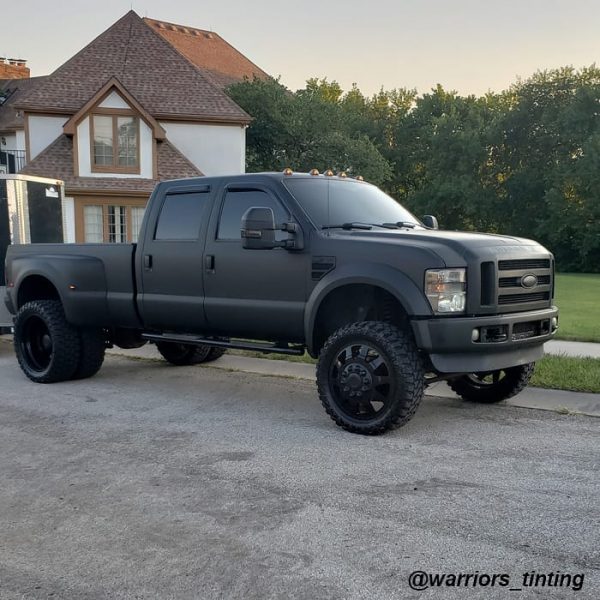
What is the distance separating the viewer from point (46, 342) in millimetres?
8562

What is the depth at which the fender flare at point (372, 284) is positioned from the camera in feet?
18.6

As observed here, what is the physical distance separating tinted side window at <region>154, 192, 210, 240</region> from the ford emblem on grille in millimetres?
3073

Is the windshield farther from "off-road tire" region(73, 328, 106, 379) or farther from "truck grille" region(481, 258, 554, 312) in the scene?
"off-road tire" region(73, 328, 106, 379)

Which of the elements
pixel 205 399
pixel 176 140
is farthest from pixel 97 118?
pixel 205 399

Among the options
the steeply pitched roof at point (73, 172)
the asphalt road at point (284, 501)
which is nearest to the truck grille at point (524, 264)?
the asphalt road at point (284, 501)

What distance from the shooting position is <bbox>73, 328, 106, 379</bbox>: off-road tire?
8383 millimetres

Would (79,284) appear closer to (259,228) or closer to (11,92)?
(259,228)

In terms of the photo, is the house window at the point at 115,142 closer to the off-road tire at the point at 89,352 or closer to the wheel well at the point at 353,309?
the off-road tire at the point at 89,352

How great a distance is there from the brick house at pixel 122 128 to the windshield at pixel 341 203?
20116 millimetres

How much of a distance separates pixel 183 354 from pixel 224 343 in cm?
257

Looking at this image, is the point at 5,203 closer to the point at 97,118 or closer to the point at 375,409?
the point at 375,409

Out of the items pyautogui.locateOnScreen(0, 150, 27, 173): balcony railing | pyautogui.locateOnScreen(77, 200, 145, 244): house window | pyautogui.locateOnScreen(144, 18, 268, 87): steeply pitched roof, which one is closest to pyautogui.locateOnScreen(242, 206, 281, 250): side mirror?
pyautogui.locateOnScreen(77, 200, 145, 244): house window

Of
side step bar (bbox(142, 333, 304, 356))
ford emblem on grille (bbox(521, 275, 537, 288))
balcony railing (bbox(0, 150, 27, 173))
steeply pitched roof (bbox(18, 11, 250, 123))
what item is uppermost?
steeply pitched roof (bbox(18, 11, 250, 123))

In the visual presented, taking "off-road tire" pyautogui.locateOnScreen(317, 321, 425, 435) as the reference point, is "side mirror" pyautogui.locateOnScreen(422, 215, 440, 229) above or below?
above
